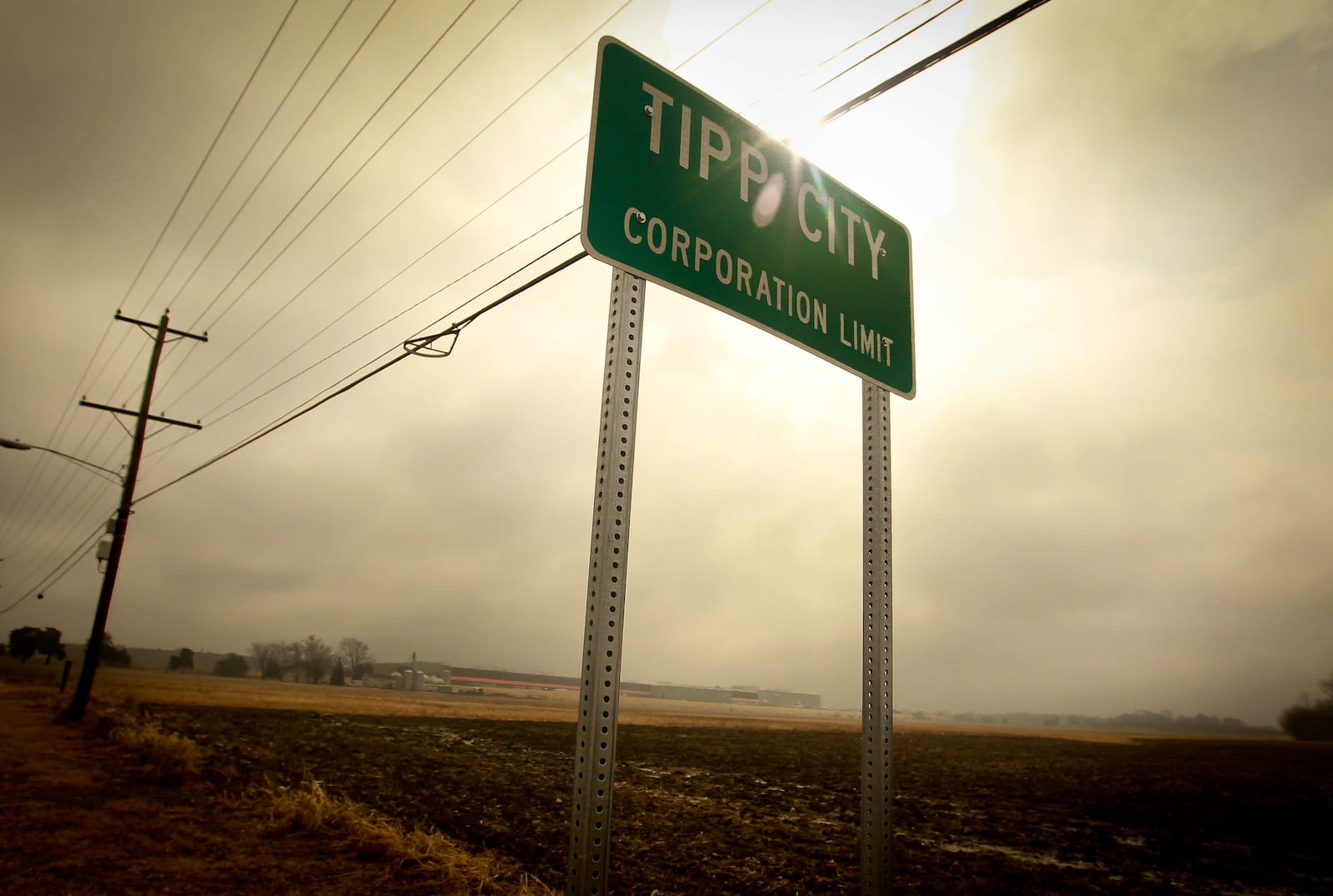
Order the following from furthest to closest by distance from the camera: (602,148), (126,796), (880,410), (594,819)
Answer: (126,796) < (880,410) < (602,148) < (594,819)

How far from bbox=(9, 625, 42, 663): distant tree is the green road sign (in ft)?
365

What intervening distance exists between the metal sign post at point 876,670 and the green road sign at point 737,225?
1.52ft

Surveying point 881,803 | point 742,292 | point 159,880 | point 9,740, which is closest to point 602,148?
point 742,292

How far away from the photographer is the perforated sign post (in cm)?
181

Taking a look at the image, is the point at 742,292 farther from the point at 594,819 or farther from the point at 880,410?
the point at 594,819

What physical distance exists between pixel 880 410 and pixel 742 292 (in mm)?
856

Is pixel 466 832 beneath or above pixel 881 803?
beneath

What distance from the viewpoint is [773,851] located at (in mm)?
10492

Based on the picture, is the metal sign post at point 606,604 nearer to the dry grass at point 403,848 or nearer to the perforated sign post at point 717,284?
the perforated sign post at point 717,284

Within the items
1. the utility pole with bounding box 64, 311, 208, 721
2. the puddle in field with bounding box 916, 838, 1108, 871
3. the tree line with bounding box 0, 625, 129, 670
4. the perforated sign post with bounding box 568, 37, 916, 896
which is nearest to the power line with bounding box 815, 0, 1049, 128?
the perforated sign post with bounding box 568, 37, 916, 896

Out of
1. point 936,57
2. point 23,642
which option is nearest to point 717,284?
point 936,57

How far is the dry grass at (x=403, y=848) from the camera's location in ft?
20.8

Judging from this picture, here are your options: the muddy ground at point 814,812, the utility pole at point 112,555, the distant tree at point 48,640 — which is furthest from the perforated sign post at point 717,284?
the distant tree at point 48,640

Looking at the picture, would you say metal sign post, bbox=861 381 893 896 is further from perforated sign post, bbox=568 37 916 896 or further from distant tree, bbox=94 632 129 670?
distant tree, bbox=94 632 129 670
